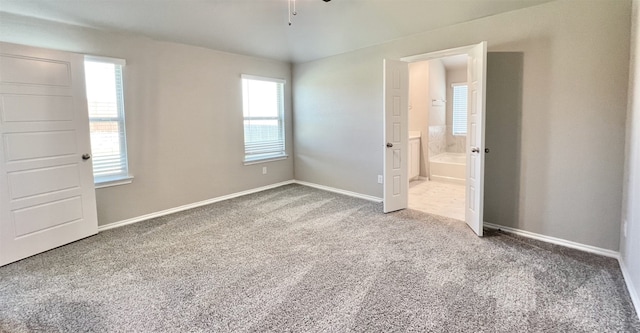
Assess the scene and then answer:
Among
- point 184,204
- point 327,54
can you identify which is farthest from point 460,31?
point 184,204

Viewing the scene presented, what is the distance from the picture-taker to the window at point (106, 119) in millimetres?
3629

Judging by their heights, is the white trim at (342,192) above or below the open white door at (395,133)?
below

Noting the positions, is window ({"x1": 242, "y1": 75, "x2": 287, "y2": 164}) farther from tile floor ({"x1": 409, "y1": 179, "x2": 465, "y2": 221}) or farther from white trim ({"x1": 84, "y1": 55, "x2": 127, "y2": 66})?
tile floor ({"x1": 409, "y1": 179, "x2": 465, "y2": 221})

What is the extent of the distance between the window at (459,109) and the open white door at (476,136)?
4192mm

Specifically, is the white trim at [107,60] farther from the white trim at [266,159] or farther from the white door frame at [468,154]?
the white door frame at [468,154]

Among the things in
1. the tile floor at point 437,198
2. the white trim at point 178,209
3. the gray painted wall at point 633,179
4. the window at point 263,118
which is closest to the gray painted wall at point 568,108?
the gray painted wall at point 633,179

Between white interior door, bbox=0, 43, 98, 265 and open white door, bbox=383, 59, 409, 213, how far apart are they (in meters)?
3.53

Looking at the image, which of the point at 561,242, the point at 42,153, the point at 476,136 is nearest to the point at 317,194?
the point at 476,136

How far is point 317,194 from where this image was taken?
5305 mm

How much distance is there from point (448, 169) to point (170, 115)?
16.5ft

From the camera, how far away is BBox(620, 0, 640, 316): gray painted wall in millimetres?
2186

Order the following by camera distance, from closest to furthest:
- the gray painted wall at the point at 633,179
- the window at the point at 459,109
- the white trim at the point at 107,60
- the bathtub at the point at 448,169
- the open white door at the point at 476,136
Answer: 1. the gray painted wall at the point at 633,179
2. the open white door at the point at 476,136
3. the white trim at the point at 107,60
4. the bathtub at the point at 448,169
5. the window at the point at 459,109

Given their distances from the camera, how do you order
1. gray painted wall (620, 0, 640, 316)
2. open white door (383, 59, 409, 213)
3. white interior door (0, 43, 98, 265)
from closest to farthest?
1. gray painted wall (620, 0, 640, 316)
2. white interior door (0, 43, 98, 265)
3. open white door (383, 59, 409, 213)

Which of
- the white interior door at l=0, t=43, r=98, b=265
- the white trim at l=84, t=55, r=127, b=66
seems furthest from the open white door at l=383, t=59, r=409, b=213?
the white interior door at l=0, t=43, r=98, b=265
